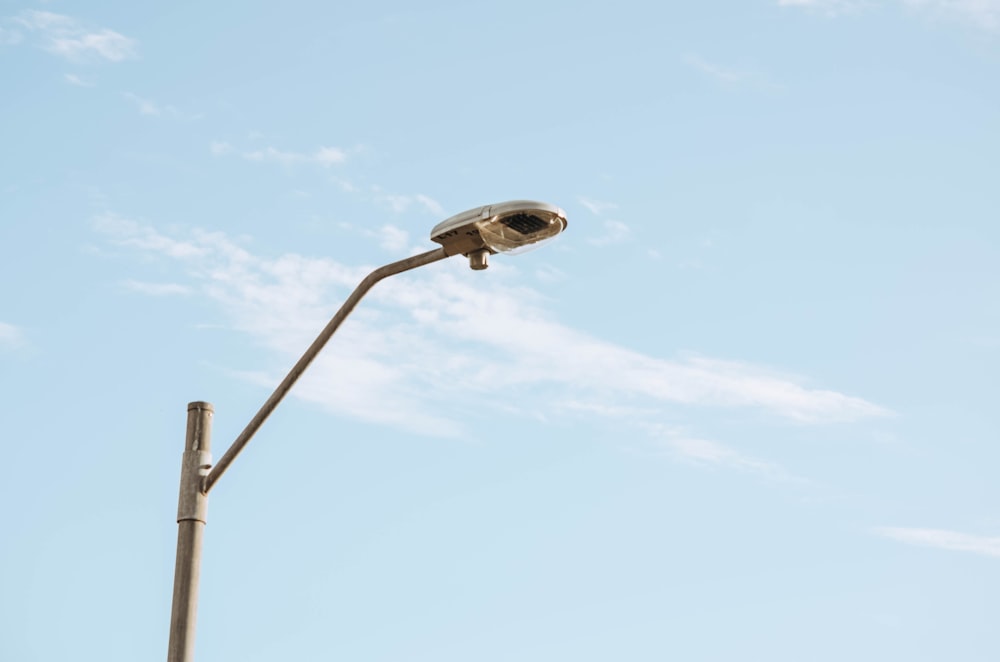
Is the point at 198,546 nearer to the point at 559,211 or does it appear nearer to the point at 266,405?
the point at 266,405

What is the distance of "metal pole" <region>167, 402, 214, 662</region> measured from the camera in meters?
11.1

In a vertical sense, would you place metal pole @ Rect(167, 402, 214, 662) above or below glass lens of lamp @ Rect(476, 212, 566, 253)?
below

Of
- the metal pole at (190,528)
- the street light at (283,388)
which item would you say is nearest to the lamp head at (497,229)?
the street light at (283,388)

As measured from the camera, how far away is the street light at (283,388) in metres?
11.2

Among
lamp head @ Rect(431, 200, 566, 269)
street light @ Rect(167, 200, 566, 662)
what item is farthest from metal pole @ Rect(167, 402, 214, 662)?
lamp head @ Rect(431, 200, 566, 269)

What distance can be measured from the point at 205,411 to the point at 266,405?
Result: 430 mm

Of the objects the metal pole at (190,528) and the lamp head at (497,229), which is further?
the lamp head at (497,229)

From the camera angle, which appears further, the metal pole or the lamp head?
the lamp head

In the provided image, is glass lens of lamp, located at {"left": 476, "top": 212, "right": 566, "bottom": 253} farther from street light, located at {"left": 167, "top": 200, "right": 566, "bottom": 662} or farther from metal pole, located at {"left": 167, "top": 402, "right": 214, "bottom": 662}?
metal pole, located at {"left": 167, "top": 402, "right": 214, "bottom": 662}

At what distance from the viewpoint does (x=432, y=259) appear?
11617 millimetres

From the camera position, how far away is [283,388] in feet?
37.9

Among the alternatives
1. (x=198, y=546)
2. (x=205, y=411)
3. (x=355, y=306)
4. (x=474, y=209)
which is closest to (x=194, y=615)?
(x=198, y=546)

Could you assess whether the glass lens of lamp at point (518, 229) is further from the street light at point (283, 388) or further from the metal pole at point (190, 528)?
the metal pole at point (190, 528)

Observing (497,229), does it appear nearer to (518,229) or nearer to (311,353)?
(518,229)
